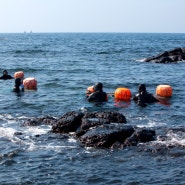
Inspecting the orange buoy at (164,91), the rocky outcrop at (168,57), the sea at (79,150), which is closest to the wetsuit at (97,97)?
the sea at (79,150)

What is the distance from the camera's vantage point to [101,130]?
1616cm

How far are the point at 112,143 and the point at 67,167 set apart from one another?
262cm

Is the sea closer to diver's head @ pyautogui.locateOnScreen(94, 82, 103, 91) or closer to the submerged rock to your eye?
the submerged rock

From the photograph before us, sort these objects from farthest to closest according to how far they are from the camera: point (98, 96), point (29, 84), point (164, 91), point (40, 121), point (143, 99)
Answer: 1. point (29, 84)
2. point (164, 91)
3. point (98, 96)
4. point (143, 99)
5. point (40, 121)

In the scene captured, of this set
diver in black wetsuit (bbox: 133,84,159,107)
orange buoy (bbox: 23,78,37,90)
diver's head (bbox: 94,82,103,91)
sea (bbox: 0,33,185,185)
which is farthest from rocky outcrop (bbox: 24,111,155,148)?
orange buoy (bbox: 23,78,37,90)

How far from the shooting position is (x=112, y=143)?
15.8m

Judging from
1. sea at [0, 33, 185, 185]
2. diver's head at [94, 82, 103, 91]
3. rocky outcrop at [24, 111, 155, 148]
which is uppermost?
diver's head at [94, 82, 103, 91]

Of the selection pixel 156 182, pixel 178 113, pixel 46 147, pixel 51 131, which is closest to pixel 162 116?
pixel 178 113

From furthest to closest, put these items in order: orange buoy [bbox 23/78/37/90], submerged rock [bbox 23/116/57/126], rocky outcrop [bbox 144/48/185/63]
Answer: rocky outcrop [bbox 144/48/185/63] → orange buoy [bbox 23/78/37/90] → submerged rock [bbox 23/116/57/126]

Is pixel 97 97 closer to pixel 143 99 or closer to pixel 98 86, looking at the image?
pixel 98 86

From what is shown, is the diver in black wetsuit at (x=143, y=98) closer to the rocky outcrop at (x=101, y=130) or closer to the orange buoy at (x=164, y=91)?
the orange buoy at (x=164, y=91)

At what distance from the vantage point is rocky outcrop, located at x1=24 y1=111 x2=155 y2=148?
1571 cm

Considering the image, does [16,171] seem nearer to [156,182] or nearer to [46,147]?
[46,147]

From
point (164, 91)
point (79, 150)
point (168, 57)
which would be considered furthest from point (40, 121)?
point (168, 57)
